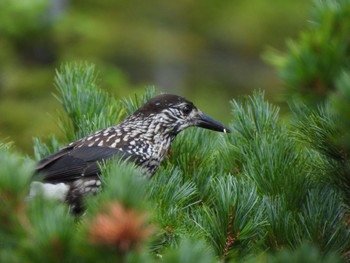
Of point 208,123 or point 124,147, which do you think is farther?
point 208,123

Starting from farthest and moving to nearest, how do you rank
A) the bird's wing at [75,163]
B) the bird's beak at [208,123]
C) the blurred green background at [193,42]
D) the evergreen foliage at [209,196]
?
the blurred green background at [193,42] → the bird's beak at [208,123] → the bird's wing at [75,163] → the evergreen foliage at [209,196]

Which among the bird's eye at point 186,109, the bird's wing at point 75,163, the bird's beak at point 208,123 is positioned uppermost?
the bird's eye at point 186,109

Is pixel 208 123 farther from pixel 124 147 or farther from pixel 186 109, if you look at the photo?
pixel 124 147

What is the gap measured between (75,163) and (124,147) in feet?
0.90

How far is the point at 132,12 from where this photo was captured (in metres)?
18.8

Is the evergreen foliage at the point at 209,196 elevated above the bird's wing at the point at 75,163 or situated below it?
below

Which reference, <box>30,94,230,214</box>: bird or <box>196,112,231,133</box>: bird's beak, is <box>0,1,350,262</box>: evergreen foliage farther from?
<box>196,112,231,133</box>: bird's beak

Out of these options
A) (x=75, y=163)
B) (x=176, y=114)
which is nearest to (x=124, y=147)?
(x=75, y=163)

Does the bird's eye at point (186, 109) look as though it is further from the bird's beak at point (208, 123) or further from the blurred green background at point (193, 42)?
the blurred green background at point (193, 42)

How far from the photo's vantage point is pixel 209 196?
2342 millimetres

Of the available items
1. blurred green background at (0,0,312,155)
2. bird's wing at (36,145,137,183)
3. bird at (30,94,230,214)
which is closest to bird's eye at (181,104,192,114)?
bird at (30,94,230,214)

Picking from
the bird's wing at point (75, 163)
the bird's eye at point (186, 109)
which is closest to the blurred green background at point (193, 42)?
the bird's eye at point (186, 109)

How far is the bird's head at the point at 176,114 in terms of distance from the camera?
3713mm

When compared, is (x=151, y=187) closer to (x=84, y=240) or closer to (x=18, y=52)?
(x=84, y=240)
